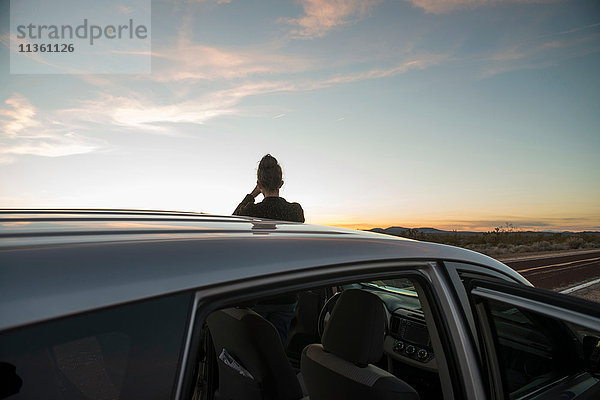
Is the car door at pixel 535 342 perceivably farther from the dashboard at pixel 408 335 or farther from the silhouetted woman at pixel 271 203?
the silhouetted woman at pixel 271 203

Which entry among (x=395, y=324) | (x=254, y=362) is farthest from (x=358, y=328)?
(x=395, y=324)

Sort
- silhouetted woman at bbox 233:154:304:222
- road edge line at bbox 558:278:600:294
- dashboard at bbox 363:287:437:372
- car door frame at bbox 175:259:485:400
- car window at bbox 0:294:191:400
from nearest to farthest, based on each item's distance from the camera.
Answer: car window at bbox 0:294:191:400 < car door frame at bbox 175:259:485:400 < dashboard at bbox 363:287:437:372 < silhouetted woman at bbox 233:154:304:222 < road edge line at bbox 558:278:600:294

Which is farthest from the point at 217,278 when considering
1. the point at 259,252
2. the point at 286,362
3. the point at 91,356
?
the point at 286,362

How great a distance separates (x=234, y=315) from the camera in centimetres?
198

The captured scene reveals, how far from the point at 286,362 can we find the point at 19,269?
53.1 inches

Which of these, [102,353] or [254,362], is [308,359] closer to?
[254,362]

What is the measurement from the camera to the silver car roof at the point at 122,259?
769 millimetres

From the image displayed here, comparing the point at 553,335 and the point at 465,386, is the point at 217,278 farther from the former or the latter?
the point at 553,335

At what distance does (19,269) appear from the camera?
30.8 inches

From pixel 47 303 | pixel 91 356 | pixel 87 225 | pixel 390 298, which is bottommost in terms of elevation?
pixel 390 298

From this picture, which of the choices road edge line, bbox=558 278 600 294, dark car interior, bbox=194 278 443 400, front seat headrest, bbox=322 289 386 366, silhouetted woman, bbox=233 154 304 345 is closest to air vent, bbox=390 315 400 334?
silhouetted woman, bbox=233 154 304 345

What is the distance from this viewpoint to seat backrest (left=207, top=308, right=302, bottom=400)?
71.4 inches

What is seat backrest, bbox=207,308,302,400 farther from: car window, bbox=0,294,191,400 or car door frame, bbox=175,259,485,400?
car window, bbox=0,294,191,400

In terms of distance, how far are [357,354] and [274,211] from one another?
2.25m
